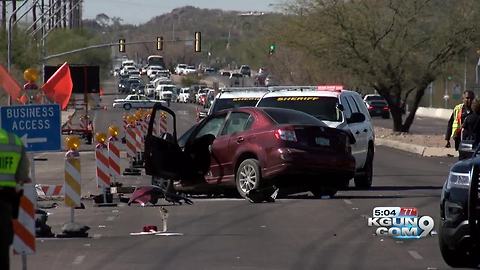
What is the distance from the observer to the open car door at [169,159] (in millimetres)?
18625

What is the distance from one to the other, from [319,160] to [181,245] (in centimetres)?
558

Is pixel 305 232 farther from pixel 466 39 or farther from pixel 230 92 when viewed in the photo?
pixel 466 39

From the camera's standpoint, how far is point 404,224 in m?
14.6

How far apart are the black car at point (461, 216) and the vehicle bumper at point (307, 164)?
6.90 metres

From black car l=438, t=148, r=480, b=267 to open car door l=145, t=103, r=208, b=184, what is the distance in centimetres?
723

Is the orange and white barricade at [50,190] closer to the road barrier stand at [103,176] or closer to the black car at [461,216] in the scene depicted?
the road barrier stand at [103,176]

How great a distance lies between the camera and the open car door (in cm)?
1862

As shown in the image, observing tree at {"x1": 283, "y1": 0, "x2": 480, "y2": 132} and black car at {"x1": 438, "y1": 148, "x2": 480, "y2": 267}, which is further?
tree at {"x1": 283, "y1": 0, "x2": 480, "y2": 132}

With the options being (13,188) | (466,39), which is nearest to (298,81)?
(466,39)

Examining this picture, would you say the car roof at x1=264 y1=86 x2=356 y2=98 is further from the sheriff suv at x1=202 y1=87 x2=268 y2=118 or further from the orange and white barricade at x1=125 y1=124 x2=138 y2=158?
the orange and white barricade at x1=125 y1=124 x2=138 y2=158

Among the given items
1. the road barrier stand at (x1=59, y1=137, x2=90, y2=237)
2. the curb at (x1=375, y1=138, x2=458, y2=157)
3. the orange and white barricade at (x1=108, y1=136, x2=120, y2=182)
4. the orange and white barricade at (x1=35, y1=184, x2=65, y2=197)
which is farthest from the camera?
the curb at (x1=375, y1=138, x2=458, y2=157)

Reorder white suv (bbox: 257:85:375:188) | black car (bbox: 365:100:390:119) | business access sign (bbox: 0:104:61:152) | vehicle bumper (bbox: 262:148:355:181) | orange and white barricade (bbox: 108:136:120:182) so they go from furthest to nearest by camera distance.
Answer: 1. black car (bbox: 365:100:390:119)
2. orange and white barricade (bbox: 108:136:120:182)
3. white suv (bbox: 257:85:375:188)
4. vehicle bumper (bbox: 262:148:355:181)
5. business access sign (bbox: 0:104:61:152)

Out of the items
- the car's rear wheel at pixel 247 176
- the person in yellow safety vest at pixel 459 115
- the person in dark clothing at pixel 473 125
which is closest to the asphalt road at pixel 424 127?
the person in yellow safety vest at pixel 459 115

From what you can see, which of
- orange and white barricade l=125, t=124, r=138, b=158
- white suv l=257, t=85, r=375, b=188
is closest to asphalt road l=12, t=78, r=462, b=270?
white suv l=257, t=85, r=375, b=188
